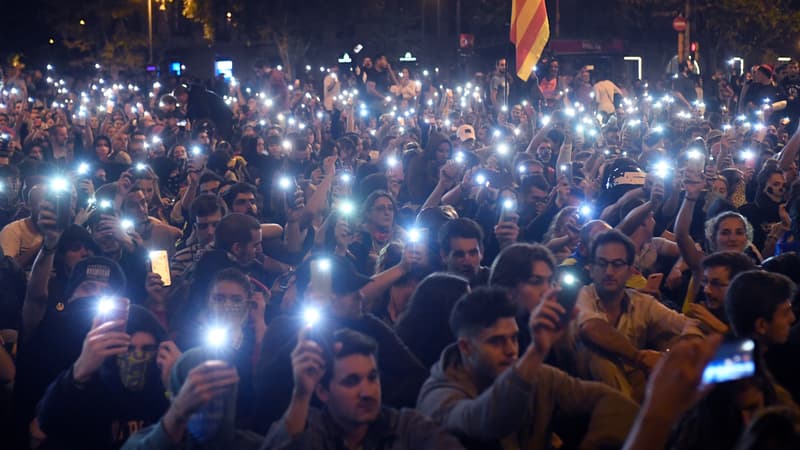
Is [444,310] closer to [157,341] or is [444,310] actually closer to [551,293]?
[157,341]

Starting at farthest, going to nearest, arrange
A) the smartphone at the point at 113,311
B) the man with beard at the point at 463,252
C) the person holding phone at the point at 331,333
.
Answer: the man with beard at the point at 463,252 < the person holding phone at the point at 331,333 < the smartphone at the point at 113,311

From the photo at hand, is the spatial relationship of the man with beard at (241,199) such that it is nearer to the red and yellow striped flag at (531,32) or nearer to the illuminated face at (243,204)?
the illuminated face at (243,204)

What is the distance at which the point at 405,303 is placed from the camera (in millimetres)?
7113

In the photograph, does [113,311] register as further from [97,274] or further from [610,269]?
[610,269]

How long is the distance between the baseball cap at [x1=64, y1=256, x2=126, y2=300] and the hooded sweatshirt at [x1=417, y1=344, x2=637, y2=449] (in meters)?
2.16

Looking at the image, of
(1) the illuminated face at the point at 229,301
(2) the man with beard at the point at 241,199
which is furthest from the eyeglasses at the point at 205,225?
(1) the illuminated face at the point at 229,301

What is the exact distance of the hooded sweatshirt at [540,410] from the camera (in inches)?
182

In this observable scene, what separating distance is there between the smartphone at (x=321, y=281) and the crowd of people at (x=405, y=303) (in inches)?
0.5

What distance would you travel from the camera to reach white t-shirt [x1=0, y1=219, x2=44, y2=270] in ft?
29.6

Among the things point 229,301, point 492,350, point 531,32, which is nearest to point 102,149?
point 531,32

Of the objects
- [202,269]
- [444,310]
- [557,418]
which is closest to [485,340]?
[557,418]

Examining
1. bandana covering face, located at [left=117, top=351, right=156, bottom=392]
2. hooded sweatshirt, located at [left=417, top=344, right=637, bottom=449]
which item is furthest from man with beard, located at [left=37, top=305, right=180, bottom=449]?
hooded sweatshirt, located at [left=417, top=344, right=637, bottom=449]

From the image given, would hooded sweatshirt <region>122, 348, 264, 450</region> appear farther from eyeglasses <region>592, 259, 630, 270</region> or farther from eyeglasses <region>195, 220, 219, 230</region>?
eyeglasses <region>195, 220, 219, 230</region>

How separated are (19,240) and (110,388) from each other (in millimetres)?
4177
